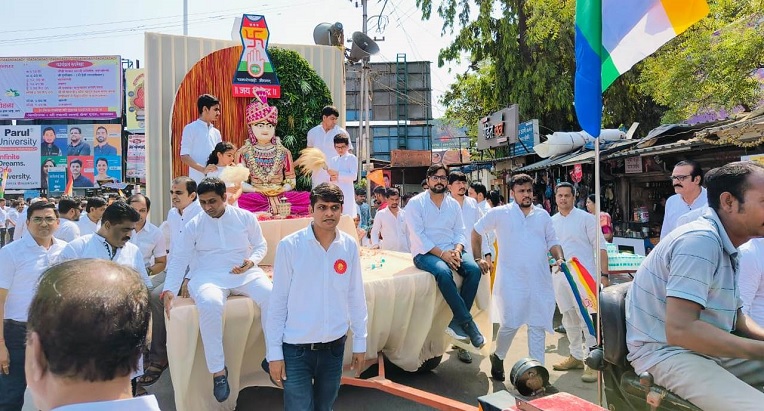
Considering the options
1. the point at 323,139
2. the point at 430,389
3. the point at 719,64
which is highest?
the point at 719,64

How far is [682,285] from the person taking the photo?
2055 mm

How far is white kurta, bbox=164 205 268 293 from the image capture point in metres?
3.96

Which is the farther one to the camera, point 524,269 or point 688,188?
point 688,188

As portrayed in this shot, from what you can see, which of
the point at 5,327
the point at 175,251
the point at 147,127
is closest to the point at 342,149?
the point at 147,127

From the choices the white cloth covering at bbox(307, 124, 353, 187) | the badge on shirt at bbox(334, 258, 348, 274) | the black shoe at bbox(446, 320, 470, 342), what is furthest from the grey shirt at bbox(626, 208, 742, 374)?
the white cloth covering at bbox(307, 124, 353, 187)

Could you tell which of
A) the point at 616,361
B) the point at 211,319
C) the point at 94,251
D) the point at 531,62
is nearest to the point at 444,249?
the point at 211,319

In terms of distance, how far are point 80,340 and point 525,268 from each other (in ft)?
13.2

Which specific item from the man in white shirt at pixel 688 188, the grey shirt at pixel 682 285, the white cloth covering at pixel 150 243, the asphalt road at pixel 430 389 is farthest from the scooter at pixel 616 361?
the white cloth covering at pixel 150 243

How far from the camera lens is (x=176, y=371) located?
3641 mm

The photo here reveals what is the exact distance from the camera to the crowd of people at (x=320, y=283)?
3.69ft

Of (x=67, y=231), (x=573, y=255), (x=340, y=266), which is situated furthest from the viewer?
(x=67, y=231)

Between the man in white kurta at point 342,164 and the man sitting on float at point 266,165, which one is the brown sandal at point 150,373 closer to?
the man sitting on float at point 266,165

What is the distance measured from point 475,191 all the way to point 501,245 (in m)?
3.64

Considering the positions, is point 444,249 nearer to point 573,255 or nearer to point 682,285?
point 573,255
